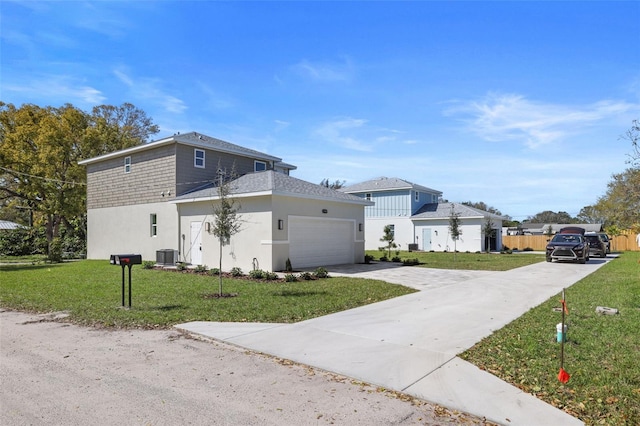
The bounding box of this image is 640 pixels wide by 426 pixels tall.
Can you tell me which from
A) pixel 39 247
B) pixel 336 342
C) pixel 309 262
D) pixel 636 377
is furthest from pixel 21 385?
pixel 39 247

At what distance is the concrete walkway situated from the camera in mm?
4160

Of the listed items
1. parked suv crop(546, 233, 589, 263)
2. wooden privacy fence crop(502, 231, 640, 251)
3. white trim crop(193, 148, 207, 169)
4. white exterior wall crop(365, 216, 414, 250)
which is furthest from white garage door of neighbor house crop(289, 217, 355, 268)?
wooden privacy fence crop(502, 231, 640, 251)

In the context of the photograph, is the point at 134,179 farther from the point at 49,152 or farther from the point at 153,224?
the point at 49,152

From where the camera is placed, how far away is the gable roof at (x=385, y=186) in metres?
36.7

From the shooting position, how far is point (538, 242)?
3947cm

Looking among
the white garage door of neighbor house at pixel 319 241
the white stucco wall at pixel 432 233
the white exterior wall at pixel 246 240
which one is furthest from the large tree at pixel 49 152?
the white stucco wall at pixel 432 233

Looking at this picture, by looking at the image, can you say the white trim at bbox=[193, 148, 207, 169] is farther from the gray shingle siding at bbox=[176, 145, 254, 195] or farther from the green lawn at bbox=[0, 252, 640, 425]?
the green lawn at bbox=[0, 252, 640, 425]

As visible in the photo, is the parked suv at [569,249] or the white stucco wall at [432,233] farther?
the white stucco wall at [432,233]

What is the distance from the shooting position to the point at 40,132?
95.5ft

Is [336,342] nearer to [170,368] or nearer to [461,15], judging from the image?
[170,368]

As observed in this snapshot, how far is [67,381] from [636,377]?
669 cm

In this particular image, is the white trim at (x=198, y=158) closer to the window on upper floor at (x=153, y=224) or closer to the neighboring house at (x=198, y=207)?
the neighboring house at (x=198, y=207)

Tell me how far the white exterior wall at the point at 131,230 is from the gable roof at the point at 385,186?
21.9 metres

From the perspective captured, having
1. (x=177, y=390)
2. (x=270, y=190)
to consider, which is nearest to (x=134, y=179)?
(x=270, y=190)
